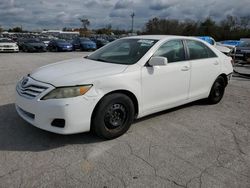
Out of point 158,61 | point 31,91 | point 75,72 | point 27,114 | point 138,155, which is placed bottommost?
point 138,155

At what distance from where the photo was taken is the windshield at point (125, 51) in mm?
3969

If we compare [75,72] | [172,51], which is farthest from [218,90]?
[75,72]

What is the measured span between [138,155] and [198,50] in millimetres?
2711

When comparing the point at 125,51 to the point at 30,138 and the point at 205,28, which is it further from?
the point at 205,28

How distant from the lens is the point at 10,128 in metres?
3.85

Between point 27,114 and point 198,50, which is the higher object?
point 198,50

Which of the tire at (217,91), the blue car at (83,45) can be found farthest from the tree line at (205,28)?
the tire at (217,91)

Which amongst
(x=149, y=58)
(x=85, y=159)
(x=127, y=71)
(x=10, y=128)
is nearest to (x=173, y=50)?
(x=149, y=58)

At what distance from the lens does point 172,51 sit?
4328 mm

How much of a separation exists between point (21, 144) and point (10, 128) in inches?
25.8

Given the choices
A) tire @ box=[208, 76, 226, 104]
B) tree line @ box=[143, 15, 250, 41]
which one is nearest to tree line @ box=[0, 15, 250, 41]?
tree line @ box=[143, 15, 250, 41]

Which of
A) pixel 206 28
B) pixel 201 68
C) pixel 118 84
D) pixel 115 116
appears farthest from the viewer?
pixel 206 28

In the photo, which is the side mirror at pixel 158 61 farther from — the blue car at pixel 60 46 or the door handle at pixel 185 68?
the blue car at pixel 60 46

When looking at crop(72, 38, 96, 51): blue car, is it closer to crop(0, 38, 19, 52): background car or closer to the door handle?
crop(0, 38, 19, 52): background car
